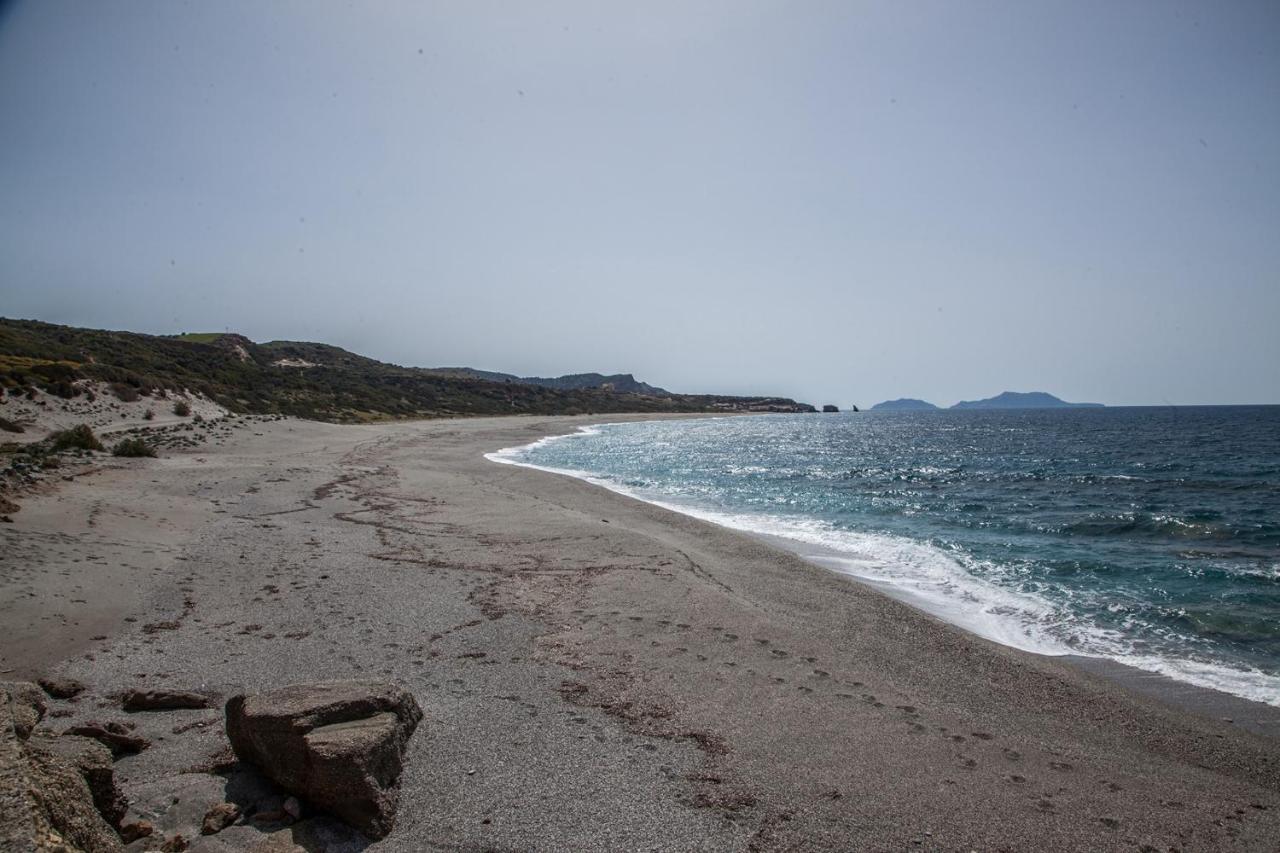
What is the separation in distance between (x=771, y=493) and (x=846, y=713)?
20.9 meters

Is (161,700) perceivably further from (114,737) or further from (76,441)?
(76,441)

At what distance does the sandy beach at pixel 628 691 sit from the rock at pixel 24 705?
23.2 inches

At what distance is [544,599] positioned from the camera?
32.1 feet

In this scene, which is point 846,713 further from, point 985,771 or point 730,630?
point 730,630

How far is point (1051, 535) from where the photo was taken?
18406mm

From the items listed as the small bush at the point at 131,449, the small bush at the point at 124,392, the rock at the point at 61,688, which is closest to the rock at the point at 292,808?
the rock at the point at 61,688

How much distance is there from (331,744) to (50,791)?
1.57 meters

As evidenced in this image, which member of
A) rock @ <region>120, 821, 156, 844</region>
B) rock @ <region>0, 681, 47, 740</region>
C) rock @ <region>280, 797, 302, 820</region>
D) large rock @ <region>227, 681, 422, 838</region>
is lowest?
rock @ <region>280, 797, 302, 820</region>

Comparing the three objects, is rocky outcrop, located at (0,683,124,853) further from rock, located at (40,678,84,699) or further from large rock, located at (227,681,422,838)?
rock, located at (40,678,84,699)

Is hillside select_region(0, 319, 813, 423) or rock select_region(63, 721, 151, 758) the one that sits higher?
hillside select_region(0, 319, 813, 423)

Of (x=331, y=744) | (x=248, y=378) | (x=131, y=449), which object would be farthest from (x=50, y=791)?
(x=248, y=378)

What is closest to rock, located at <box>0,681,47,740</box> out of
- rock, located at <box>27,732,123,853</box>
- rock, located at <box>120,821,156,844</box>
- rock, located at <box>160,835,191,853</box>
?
rock, located at <box>27,732,123,853</box>

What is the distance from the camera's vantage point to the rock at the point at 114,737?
15.8 ft

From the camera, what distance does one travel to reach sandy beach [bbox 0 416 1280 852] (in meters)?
4.68
